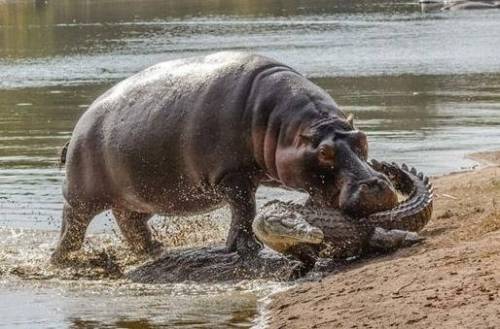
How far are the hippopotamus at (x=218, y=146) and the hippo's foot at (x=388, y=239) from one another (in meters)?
0.17

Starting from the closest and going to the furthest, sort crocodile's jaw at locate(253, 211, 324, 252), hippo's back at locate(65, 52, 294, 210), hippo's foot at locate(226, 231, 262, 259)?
crocodile's jaw at locate(253, 211, 324, 252), hippo's foot at locate(226, 231, 262, 259), hippo's back at locate(65, 52, 294, 210)

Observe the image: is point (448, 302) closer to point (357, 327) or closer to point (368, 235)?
point (357, 327)

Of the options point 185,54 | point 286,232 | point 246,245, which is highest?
point 286,232

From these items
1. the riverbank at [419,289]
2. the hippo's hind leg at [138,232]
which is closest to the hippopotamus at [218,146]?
the hippo's hind leg at [138,232]

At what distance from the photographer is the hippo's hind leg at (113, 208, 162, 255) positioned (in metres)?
10.1

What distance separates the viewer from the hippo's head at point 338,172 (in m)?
7.79

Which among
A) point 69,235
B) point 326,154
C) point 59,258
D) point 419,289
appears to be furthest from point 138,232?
point 419,289

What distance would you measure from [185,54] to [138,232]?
33219mm

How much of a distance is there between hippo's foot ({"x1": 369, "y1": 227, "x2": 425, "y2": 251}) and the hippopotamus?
17 cm

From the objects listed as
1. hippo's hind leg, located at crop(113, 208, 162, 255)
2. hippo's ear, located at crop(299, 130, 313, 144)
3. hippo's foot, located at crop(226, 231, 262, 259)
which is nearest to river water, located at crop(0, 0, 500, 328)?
hippo's hind leg, located at crop(113, 208, 162, 255)

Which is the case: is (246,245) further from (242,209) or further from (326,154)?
(326,154)

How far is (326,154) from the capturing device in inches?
312

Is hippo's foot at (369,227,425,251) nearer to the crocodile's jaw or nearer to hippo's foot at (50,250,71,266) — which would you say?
the crocodile's jaw

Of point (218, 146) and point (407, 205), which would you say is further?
point (218, 146)
